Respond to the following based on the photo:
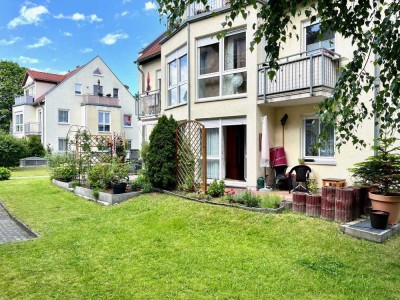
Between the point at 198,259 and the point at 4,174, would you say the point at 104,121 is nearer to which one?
the point at 4,174

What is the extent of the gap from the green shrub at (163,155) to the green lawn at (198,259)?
94.1 inches

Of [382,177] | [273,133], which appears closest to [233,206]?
[382,177]

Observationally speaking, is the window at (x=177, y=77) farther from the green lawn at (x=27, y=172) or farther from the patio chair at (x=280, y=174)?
the green lawn at (x=27, y=172)

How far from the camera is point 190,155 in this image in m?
10.7

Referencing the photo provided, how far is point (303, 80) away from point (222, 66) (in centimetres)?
331

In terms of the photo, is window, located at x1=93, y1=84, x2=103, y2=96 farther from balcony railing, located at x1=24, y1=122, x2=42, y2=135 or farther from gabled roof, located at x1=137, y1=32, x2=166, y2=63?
gabled roof, located at x1=137, y1=32, x2=166, y2=63

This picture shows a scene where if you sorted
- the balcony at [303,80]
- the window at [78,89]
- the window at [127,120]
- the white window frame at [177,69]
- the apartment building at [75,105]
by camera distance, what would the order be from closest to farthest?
the balcony at [303,80] < the white window frame at [177,69] < the apartment building at [75,105] < the window at [78,89] < the window at [127,120]

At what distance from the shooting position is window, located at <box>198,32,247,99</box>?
1166 centimetres

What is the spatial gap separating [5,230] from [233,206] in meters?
6.17

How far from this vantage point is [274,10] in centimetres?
309

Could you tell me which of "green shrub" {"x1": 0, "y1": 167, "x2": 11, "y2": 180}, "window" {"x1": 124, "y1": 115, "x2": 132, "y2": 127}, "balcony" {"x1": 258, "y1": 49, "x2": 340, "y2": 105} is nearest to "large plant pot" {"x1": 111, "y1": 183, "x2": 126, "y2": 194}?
"balcony" {"x1": 258, "y1": 49, "x2": 340, "y2": 105}

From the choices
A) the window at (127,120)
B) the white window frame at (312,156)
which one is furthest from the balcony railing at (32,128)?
the white window frame at (312,156)

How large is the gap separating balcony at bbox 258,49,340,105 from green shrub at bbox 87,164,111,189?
6.55 m

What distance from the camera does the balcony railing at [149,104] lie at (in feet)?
56.2
